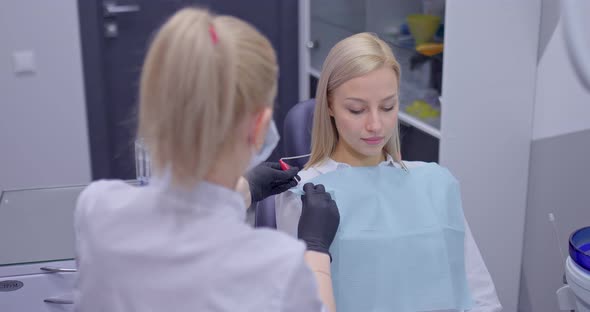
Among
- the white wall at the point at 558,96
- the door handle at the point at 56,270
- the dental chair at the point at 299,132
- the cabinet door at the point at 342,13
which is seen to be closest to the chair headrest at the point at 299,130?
the dental chair at the point at 299,132

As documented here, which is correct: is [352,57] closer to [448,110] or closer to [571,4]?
[571,4]

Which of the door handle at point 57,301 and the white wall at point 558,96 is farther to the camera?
the white wall at point 558,96

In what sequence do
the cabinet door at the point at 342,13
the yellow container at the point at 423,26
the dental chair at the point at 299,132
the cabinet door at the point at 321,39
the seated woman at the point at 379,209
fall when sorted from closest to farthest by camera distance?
the seated woman at the point at 379,209 < the dental chair at the point at 299,132 < the yellow container at the point at 423,26 < the cabinet door at the point at 342,13 < the cabinet door at the point at 321,39

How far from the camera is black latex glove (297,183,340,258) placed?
4.61ft

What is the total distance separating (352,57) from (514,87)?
3.39ft

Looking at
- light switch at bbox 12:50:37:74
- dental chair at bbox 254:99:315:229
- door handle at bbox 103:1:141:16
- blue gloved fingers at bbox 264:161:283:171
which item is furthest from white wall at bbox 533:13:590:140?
light switch at bbox 12:50:37:74

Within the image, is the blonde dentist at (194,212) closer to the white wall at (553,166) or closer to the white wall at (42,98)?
the white wall at (553,166)

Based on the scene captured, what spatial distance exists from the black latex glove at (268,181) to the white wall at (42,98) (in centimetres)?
189

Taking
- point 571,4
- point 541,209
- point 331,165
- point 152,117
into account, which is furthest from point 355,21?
point 152,117

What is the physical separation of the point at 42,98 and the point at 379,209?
2.08 m

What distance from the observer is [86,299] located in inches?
40.6

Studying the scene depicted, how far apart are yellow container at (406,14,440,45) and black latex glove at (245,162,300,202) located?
1324mm

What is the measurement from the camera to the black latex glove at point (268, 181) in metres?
1.63

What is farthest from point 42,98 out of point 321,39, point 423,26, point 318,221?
point 318,221
